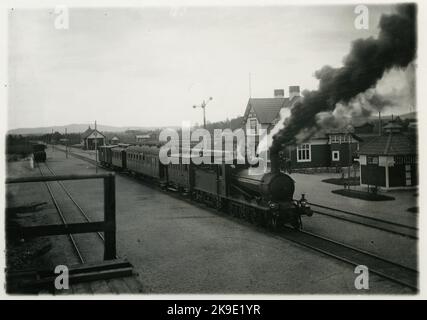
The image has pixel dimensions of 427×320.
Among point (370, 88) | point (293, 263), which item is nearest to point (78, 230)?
point (293, 263)

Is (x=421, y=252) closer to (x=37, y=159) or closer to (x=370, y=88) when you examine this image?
(x=370, y=88)

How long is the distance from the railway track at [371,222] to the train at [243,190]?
5.25ft

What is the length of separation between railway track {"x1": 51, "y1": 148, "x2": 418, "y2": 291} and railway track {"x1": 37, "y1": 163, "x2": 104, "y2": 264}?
21.5 ft

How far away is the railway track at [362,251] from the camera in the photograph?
9.26m

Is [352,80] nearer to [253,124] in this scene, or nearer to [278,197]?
[278,197]

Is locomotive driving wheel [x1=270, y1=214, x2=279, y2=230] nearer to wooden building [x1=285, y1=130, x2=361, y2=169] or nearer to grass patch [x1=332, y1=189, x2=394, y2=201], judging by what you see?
grass patch [x1=332, y1=189, x2=394, y2=201]

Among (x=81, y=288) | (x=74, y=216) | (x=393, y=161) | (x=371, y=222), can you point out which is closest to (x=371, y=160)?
(x=393, y=161)

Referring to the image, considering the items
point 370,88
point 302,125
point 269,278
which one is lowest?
point 269,278

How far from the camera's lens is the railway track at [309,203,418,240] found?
1335 centimetres

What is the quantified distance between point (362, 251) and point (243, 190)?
587cm

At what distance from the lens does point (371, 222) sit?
15.0 metres

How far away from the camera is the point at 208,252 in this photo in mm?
11469

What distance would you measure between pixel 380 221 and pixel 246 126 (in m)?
28.2

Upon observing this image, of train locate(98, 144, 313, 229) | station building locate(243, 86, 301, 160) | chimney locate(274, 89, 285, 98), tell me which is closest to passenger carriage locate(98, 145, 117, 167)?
station building locate(243, 86, 301, 160)
